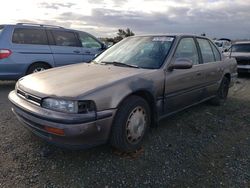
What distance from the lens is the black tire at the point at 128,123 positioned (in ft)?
10.3

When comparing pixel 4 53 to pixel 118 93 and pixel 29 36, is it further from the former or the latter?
pixel 118 93

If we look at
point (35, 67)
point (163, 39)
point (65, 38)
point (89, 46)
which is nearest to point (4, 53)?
point (35, 67)

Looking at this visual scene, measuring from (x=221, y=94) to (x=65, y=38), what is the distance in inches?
185

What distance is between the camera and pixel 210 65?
16.8 ft

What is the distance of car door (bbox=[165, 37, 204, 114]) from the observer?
3959mm

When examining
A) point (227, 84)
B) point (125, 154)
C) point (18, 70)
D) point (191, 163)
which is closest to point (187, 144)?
point (191, 163)

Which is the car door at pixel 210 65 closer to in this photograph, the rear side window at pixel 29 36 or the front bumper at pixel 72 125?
the front bumper at pixel 72 125

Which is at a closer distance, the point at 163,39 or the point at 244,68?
the point at 163,39

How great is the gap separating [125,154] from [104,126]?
632mm

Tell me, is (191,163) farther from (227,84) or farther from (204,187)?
(227,84)

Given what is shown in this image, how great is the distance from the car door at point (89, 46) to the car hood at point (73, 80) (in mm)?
4298

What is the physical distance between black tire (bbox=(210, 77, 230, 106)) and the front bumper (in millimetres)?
3423

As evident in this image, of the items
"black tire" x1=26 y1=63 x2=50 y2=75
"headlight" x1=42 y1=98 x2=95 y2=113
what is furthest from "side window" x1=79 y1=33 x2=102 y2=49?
"headlight" x1=42 y1=98 x2=95 y2=113

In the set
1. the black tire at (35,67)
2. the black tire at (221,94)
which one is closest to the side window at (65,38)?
the black tire at (35,67)
